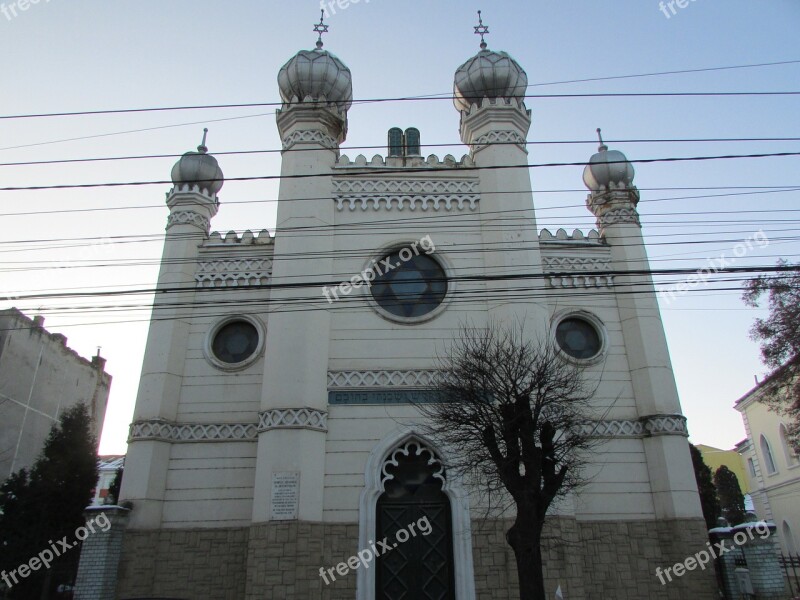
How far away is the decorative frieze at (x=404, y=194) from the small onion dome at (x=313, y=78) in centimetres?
285

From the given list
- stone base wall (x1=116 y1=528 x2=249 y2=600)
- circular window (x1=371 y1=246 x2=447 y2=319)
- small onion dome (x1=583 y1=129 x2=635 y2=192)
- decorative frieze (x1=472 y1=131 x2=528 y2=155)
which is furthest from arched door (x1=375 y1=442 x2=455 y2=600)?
small onion dome (x1=583 y1=129 x2=635 y2=192)

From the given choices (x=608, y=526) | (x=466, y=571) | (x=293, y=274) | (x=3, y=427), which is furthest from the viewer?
(x=3, y=427)

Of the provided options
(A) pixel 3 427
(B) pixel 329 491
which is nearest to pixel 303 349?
(B) pixel 329 491

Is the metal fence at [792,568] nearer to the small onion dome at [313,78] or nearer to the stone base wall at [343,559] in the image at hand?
the stone base wall at [343,559]

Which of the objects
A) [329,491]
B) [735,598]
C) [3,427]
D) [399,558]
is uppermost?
[3,427]

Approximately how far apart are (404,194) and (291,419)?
283 inches

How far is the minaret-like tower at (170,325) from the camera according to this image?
49.4ft

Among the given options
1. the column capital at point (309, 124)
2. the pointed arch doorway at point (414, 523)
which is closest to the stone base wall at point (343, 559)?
the pointed arch doorway at point (414, 523)

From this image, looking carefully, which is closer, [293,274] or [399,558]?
[399,558]

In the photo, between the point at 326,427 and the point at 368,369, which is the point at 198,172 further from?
the point at 326,427

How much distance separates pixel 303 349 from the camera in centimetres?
1548

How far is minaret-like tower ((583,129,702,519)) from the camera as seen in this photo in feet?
50.0

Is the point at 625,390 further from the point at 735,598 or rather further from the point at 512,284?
the point at 735,598

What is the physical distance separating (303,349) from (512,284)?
575 cm
